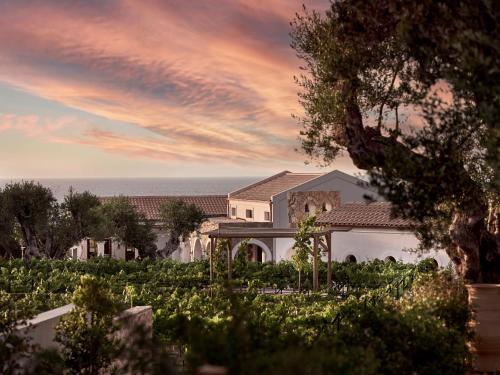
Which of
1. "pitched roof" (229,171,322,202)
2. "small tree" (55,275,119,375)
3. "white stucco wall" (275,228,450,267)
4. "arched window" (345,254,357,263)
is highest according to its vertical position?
"pitched roof" (229,171,322,202)

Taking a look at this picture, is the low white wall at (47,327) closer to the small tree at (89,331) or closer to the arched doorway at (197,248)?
the small tree at (89,331)

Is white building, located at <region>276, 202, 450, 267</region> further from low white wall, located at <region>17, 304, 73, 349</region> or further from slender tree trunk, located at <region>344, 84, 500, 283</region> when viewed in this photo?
low white wall, located at <region>17, 304, 73, 349</region>

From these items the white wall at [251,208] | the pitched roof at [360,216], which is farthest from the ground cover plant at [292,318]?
the white wall at [251,208]

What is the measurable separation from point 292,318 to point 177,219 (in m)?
32.1

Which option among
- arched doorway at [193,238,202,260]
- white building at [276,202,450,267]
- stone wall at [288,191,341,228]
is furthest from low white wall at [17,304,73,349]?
arched doorway at [193,238,202,260]

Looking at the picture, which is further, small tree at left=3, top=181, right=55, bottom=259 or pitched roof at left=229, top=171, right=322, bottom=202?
pitched roof at left=229, top=171, right=322, bottom=202

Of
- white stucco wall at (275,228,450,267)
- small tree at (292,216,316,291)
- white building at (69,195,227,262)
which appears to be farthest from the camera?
white building at (69,195,227,262)

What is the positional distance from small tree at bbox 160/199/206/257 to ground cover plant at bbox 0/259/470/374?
57.5 ft

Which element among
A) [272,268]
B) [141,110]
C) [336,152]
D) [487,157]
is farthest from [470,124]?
[141,110]

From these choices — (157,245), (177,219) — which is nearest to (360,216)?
(177,219)

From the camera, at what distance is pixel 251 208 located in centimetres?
5488

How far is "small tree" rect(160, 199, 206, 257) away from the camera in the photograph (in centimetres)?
4816

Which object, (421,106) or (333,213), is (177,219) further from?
(421,106)

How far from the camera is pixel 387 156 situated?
10.6 m
